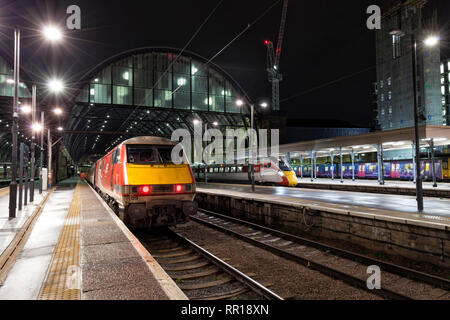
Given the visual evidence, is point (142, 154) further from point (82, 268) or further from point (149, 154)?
point (82, 268)

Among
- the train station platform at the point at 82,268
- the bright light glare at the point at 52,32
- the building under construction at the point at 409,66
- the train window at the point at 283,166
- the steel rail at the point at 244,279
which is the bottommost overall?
the steel rail at the point at 244,279

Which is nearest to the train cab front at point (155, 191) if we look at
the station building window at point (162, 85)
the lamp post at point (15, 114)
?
the lamp post at point (15, 114)

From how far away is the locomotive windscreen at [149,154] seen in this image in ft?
31.7

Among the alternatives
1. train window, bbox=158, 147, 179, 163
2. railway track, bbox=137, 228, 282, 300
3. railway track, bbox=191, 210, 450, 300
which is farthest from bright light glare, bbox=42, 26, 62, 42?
railway track, bbox=191, 210, 450, 300

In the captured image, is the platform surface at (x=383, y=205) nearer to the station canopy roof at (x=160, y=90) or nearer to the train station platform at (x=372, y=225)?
the train station platform at (x=372, y=225)

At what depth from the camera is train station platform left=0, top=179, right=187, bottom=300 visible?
4.22m

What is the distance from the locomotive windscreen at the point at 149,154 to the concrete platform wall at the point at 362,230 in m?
5.52

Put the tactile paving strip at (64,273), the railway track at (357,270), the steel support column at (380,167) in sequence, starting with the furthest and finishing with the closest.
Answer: the steel support column at (380,167)
the railway track at (357,270)
the tactile paving strip at (64,273)

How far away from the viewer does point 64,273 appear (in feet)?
16.4

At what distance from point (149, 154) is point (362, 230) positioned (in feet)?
23.5

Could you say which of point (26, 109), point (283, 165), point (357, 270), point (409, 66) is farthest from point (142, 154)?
point (409, 66)

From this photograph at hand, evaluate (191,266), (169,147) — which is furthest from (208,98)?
(191,266)

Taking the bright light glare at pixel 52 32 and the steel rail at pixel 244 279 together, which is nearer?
the steel rail at pixel 244 279
